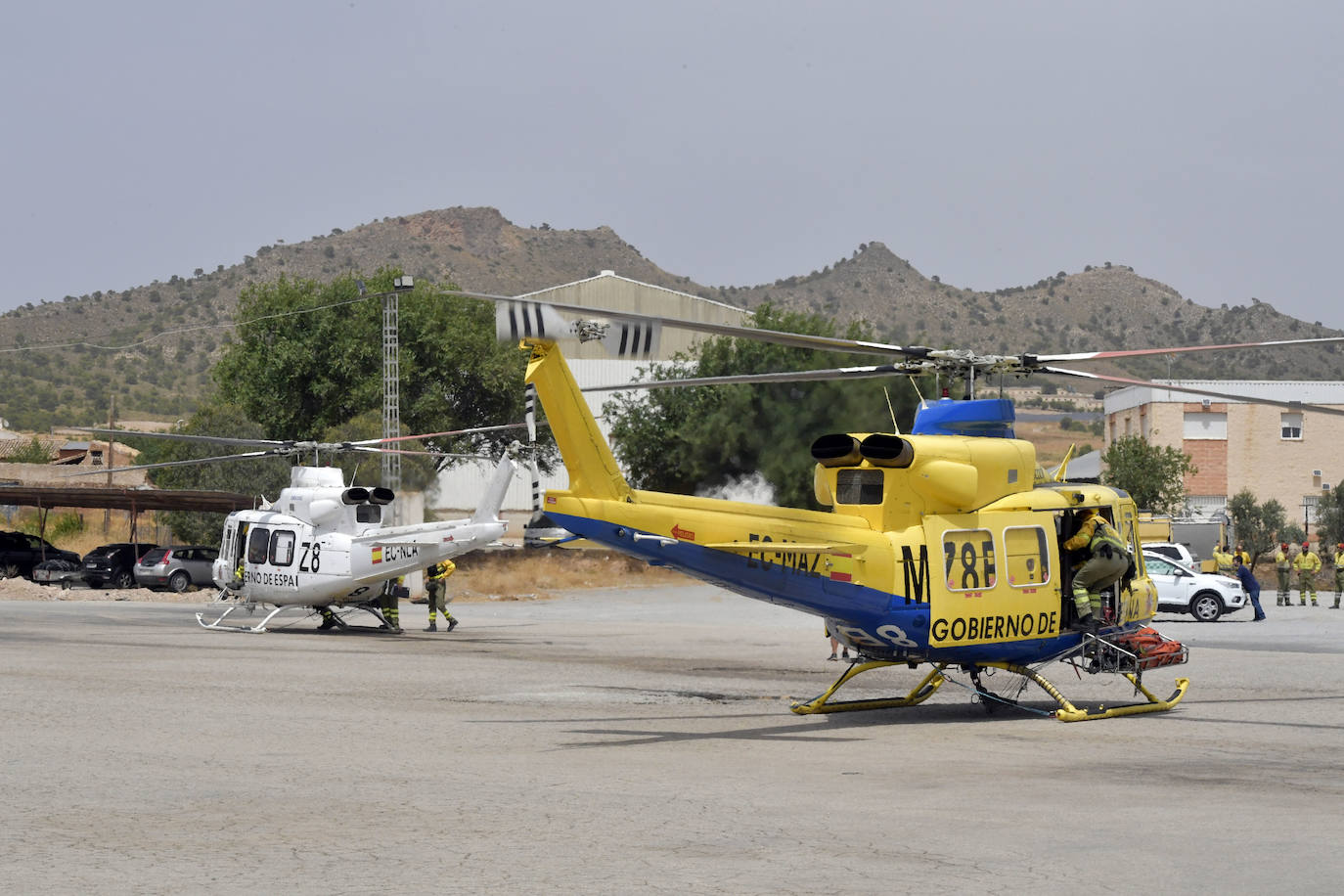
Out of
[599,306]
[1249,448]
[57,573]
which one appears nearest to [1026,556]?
[57,573]

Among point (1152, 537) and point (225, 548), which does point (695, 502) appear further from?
point (1152, 537)

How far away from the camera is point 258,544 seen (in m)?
28.0

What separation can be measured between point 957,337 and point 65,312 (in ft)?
302

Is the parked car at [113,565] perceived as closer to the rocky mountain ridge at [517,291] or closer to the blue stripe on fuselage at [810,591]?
the blue stripe on fuselage at [810,591]

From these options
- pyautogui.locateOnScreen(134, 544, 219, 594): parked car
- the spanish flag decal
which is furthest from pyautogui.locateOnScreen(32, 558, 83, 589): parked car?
the spanish flag decal

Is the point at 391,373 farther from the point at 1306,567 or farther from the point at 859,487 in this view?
the point at 1306,567

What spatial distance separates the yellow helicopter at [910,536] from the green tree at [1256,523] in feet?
162

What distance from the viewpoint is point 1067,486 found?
632 inches

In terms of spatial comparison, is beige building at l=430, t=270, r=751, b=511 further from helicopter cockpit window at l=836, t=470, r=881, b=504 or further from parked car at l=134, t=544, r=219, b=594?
helicopter cockpit window at l=836, t=470, r=881, b=504

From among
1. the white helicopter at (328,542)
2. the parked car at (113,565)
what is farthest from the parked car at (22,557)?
the white helicopter at (328,542)

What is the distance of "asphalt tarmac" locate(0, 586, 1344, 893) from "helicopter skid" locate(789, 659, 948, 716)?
0.14 m

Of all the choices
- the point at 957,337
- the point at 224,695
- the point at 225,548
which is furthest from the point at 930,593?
the point at 957,337

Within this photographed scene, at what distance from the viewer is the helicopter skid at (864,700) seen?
603 inches

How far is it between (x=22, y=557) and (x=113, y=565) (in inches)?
Result: 171
